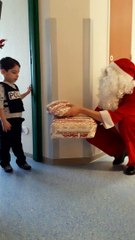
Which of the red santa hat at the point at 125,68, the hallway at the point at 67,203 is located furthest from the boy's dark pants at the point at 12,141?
the red santa hat at the point at 125,68

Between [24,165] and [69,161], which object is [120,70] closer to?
[69,161]

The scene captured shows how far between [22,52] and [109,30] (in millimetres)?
820

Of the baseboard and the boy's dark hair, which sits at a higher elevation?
the boy's dark hair

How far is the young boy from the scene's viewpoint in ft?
6.94

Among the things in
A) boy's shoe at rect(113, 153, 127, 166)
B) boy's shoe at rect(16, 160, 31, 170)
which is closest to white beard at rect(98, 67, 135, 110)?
boy's shoe at rect(113, 153, 127, 166)

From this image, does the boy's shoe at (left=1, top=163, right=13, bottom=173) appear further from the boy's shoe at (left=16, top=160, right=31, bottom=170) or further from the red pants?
the red pants

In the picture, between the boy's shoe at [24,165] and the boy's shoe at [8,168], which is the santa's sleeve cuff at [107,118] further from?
the boy's shoe at [8,168]

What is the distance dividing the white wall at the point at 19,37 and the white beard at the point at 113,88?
26.6 inches

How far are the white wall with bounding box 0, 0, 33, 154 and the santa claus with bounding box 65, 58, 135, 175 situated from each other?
567 millimetres

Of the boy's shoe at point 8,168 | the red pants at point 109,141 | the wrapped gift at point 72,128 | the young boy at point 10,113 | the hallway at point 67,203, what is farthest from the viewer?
the red pants at point 109,141

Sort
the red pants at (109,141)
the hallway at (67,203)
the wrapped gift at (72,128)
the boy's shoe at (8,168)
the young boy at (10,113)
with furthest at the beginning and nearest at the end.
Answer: the red pants at (109,141) → the boy's shoe at (8,168) → the young boy at (10,113) → the wrapped gift at (72,128) → the hallway at (67,203)

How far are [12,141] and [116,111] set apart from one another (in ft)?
2.94

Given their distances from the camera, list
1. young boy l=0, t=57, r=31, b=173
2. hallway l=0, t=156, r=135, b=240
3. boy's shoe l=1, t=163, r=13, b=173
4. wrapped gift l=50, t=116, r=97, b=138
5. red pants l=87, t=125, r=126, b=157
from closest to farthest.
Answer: hallway l=0, t=156, r=135, b=240 → wrapped gift l=50, t=116, r=97, b=138 → young boy l=0, t=57, r=31, b=173 → boy's shoe l=1, t=163, r=13, b=173 → red pants l=87, t=125, r=126, b=157

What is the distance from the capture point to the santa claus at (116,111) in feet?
6.96
